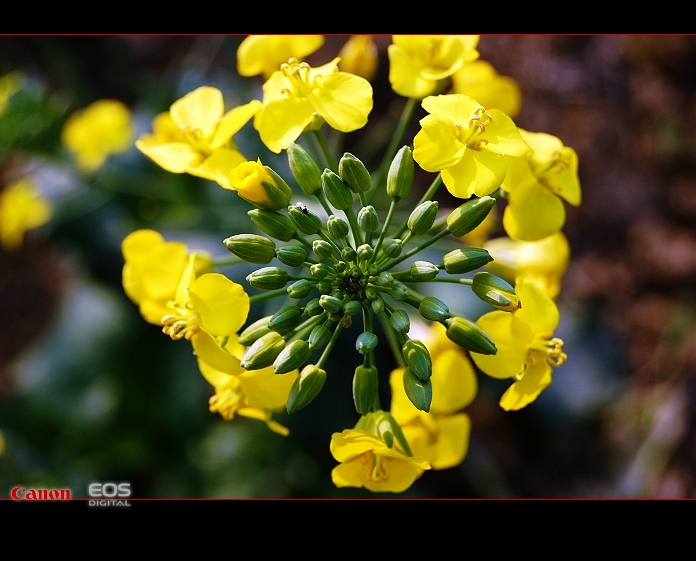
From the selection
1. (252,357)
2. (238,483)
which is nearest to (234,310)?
(252,357)

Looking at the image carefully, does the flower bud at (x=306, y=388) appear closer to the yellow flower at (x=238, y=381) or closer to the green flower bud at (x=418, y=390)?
the yellow flower at (x=238, y=381)

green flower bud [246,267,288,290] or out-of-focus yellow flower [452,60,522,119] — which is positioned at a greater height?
out-of-focus yellow flower [452,60,522,119]

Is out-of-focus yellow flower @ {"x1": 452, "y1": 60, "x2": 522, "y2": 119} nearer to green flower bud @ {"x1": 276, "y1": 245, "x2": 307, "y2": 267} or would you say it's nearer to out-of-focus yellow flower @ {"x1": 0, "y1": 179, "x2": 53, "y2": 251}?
green flower bud @ {"x1": 276, "y1": 245, "x2": 307, "y2": 267}

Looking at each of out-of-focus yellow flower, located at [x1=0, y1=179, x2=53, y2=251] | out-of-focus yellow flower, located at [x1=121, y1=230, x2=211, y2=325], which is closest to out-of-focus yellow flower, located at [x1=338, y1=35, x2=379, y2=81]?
out-of-focus yellow flower, located at [x1=121, y1=230, x2=211, y2=325]

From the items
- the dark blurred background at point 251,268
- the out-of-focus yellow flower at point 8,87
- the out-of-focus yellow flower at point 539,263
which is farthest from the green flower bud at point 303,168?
the out-of-focus yellow flower at point 8,87

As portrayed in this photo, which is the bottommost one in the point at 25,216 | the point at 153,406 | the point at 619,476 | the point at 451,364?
the point at 619,476

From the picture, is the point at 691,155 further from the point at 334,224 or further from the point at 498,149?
the point at 334,224

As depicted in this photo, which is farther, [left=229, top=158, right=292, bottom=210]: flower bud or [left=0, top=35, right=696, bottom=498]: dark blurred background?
[left=0, top=35, right=696, bottom=498]: dark blurred background
